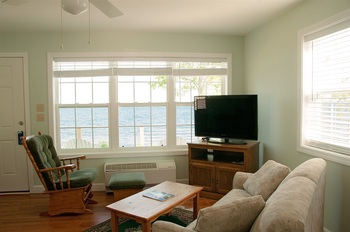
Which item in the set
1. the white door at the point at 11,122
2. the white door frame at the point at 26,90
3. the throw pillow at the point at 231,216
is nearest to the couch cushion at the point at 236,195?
the throw pillow at the point at 231,216

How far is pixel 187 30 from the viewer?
403 cm

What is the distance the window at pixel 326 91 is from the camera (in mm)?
2420

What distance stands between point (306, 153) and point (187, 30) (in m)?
2.46

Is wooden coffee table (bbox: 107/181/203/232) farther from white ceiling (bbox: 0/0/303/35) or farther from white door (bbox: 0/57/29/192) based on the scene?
white door (bbox: 0/57/29/192)

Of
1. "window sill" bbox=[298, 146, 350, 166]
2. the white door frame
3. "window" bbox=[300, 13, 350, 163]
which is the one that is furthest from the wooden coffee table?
the white door frame

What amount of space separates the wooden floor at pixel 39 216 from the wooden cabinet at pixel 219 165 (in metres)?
0.23

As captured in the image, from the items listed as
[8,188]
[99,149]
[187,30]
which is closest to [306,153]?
[187,30]

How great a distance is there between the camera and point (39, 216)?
3.21 m

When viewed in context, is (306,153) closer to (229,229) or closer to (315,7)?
(315,7)

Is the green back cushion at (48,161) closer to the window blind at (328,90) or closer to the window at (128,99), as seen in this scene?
the window at (128,99)

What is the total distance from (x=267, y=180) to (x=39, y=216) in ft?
9.07

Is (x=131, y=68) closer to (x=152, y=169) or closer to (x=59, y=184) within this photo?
(x=152, y=169)

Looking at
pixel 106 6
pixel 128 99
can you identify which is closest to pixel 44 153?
pixel 128 99

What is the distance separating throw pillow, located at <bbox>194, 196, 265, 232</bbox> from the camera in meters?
1.51
